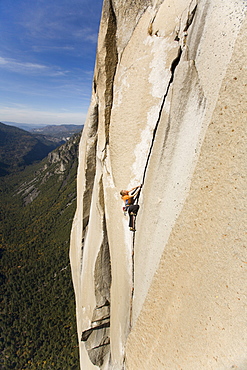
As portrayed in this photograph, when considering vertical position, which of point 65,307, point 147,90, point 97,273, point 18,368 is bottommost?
point 18,368

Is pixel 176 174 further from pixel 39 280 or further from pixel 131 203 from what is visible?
pixel 39 280

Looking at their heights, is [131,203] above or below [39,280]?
above

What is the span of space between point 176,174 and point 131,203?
1.47 m

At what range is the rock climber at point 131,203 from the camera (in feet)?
15.3

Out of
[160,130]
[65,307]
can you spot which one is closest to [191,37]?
[160,130]

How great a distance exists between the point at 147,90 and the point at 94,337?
8.69 meters

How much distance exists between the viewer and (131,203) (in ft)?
15.8

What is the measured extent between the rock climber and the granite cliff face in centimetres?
21

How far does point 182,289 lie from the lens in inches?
139

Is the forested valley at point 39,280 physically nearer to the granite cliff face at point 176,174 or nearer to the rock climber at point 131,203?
the granite cliff face at point 176,174

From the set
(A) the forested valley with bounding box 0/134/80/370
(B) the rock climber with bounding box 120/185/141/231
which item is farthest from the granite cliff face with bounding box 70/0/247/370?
(A) the forested valley with bounding box 0/134/80/370

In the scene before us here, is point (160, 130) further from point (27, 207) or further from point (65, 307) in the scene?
point (27, 207)

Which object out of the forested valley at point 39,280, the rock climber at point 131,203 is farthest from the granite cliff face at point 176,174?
the forested valley at point 39,280

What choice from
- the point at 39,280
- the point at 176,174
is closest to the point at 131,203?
the point at 176,174
